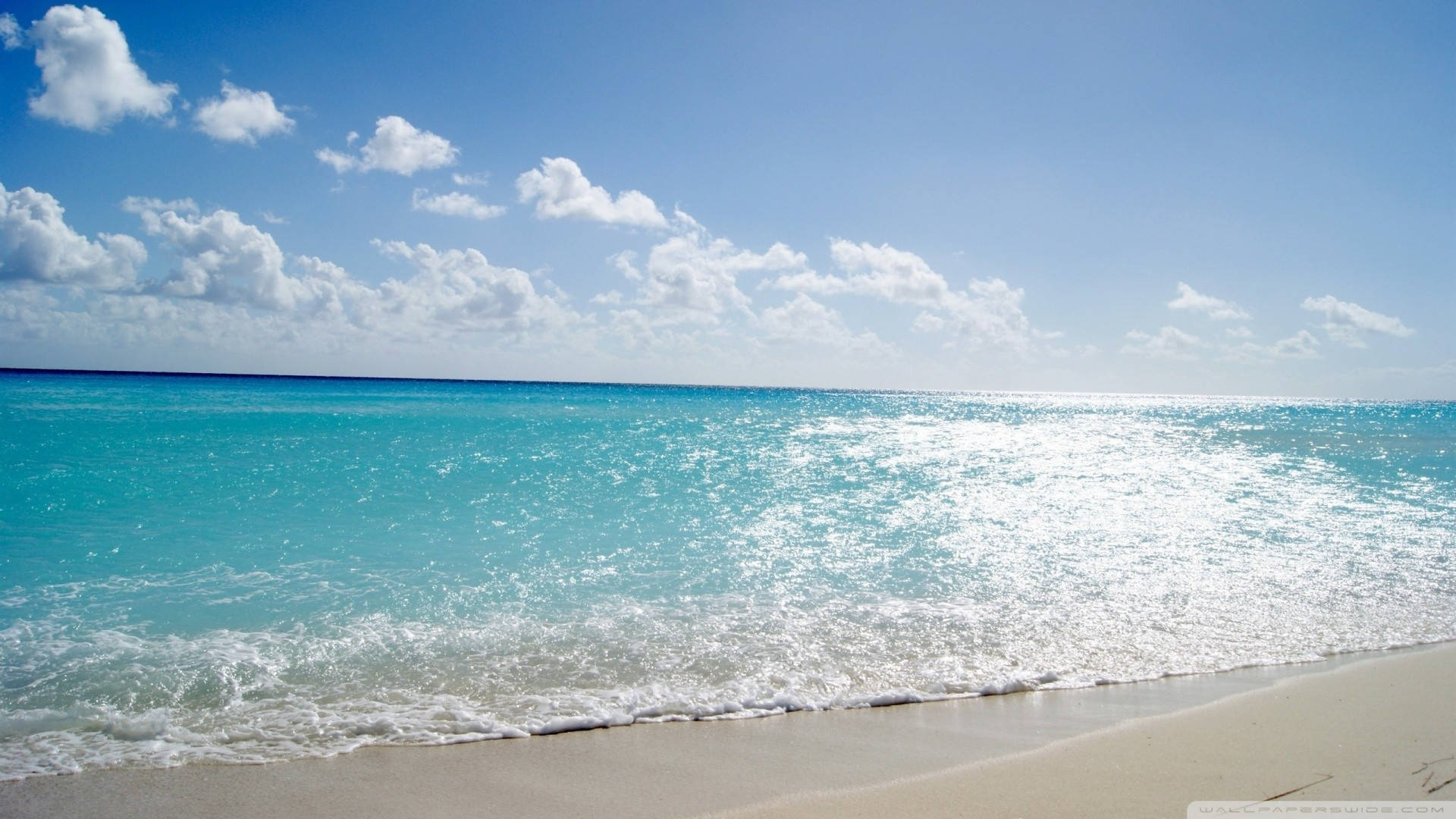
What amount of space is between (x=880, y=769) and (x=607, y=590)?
14.9 feet

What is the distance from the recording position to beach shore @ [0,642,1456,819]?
3.94m

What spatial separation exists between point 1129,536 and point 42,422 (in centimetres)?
3966

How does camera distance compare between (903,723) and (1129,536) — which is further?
(1129,536)

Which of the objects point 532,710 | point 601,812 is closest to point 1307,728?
point 601,812

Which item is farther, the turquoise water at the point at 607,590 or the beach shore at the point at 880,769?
the turquoise water at the point at 607,590

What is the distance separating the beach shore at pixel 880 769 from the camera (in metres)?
3.94

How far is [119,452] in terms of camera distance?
19734mm

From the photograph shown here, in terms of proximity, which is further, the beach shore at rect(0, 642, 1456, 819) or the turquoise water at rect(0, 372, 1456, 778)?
the turquoise water at rect(0, 372, 1456, 778)

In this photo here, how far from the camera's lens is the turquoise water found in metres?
5.29

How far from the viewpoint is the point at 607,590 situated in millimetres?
8234

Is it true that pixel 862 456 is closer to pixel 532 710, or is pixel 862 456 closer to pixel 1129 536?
pixel 1129 536

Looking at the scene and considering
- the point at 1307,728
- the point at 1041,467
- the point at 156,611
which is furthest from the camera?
the point at 1041,467

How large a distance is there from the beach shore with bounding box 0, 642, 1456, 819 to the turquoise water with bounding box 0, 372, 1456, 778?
28 centimetres

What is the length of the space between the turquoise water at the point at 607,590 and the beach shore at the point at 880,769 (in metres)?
0.28
